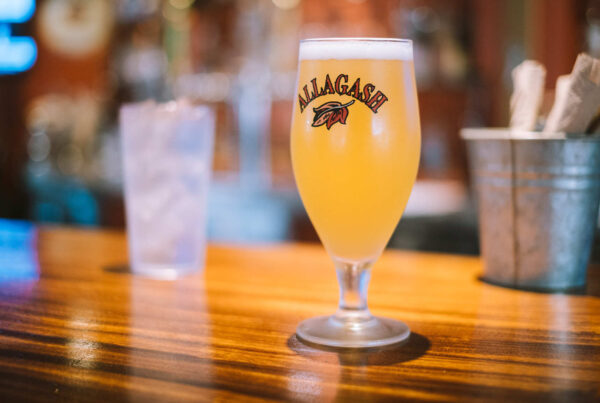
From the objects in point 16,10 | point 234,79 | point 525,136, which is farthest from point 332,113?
point 16,10

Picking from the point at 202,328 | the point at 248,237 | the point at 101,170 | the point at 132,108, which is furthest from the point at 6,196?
the point at 202,328

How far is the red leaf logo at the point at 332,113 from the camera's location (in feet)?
2.52

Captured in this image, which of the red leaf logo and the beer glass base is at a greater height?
the red leaf logo

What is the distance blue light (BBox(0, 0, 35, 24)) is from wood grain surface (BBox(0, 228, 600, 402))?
5971 millimetres

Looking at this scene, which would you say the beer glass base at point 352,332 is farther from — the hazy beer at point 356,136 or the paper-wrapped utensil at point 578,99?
the paper-wrapped utensil at point 578,99

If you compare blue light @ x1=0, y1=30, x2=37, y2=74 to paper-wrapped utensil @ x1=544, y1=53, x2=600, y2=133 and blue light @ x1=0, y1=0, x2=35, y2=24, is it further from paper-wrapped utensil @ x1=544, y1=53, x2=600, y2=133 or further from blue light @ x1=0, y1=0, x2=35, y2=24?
paper-wrapped utensil @ x1=544, y1=53, x2=600, y2=133

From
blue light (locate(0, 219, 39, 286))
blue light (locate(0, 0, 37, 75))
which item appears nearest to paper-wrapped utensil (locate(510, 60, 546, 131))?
blue light (locate(0, 219, 39, 286))

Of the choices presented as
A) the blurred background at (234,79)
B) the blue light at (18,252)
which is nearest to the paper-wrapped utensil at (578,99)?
the blue light at (18,252)

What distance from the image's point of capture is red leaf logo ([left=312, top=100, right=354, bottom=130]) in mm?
767

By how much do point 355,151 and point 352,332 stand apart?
21 centimetres

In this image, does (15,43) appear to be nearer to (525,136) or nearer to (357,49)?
(525,136)

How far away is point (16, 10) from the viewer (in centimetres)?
655

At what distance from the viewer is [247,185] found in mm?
4906

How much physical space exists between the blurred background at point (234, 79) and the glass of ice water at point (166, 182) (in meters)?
2.45
